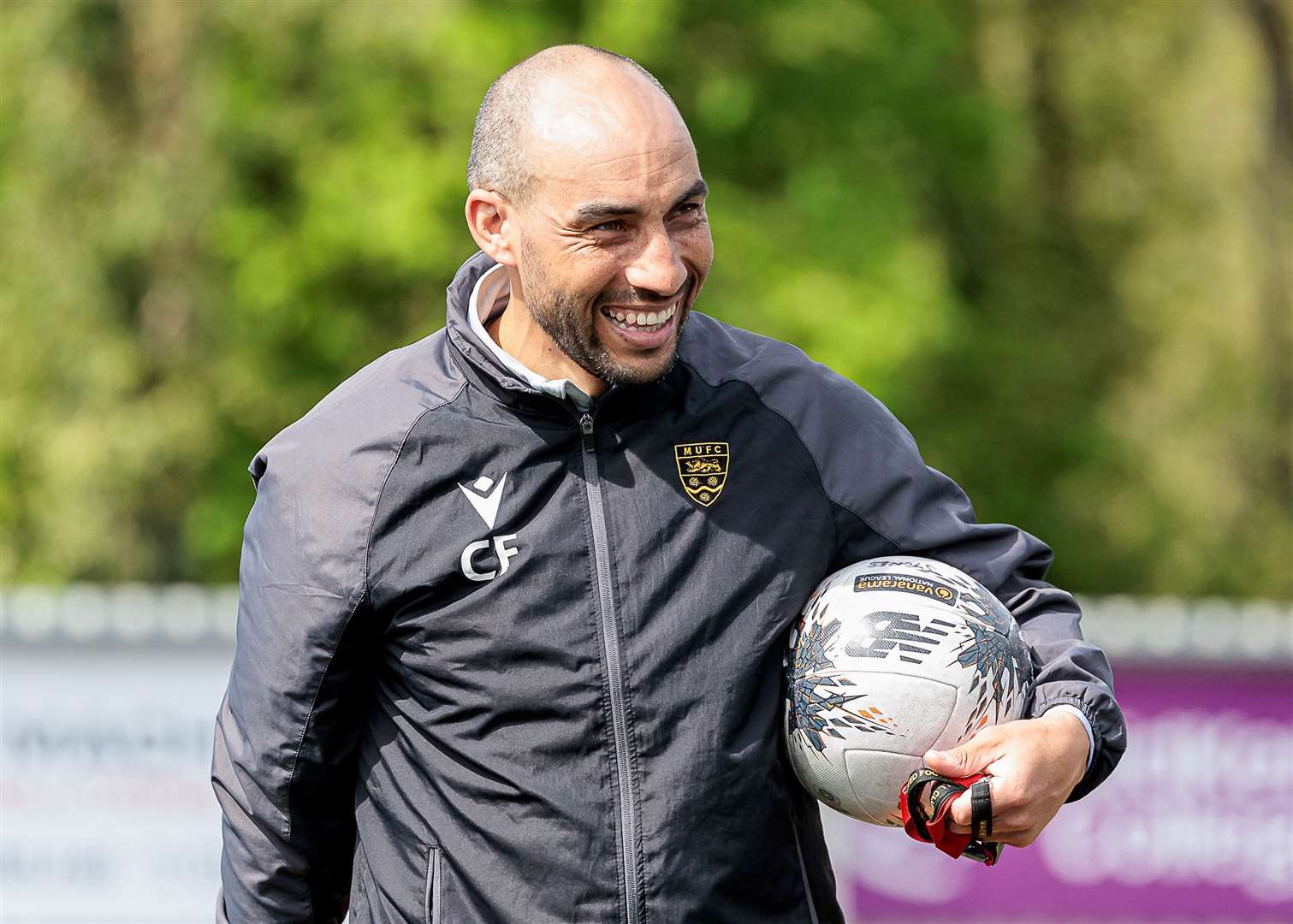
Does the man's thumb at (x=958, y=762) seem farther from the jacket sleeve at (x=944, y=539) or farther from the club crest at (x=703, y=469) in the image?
the club crest at (x=703, y=469)

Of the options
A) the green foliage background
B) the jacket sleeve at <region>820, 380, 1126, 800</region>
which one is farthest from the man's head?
the green foliage background

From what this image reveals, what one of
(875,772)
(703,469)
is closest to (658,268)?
(703,469)

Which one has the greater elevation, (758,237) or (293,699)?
(758,237)

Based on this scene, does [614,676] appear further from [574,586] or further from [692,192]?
[692,192]

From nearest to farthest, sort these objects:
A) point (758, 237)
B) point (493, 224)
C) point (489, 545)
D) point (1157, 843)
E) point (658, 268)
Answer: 1. point (658, 268)
2. point (489, 545)
3. point (493, 224)
4. point (1157, 843)
5. point (758, 237)

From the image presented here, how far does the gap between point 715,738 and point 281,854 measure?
855 millimetres

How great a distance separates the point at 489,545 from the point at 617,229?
1.94ft

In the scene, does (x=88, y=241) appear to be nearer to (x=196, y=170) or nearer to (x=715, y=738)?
(x=196, y=170)

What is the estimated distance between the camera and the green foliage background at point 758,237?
16562mm

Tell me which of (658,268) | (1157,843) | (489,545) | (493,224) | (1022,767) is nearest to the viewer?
(1022,767)

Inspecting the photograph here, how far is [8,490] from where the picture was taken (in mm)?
17453

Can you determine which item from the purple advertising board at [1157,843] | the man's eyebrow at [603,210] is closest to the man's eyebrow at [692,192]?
the man's eyebrow at [603,210]

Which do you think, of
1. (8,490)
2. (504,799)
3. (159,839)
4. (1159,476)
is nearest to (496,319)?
(504,799)

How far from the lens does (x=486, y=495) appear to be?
3.08 metres
